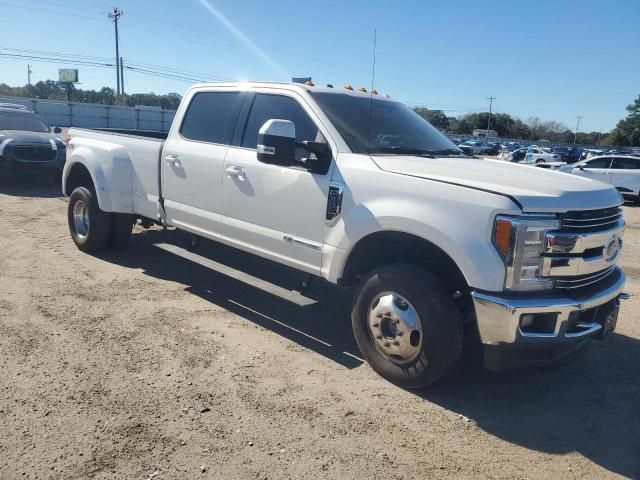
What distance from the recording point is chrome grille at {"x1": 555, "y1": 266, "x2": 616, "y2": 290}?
136 inches

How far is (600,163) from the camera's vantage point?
19.2m

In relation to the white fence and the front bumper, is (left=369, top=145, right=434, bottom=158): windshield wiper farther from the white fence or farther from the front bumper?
the white fence

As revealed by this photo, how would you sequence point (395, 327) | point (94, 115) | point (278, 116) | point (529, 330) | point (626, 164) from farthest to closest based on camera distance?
point (94, 115) → point (626, 164) → point (278, 116) → point (395, 327) → point (529, 330)

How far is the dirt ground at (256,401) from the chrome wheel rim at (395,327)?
277mm

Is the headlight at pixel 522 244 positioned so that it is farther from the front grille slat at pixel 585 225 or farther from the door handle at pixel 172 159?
the door handle at pixel 172 159

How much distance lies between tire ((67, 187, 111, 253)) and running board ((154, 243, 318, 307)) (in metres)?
1.39

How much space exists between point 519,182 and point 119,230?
16.3 feet

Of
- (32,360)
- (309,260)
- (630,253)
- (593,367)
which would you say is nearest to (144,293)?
(32,360)

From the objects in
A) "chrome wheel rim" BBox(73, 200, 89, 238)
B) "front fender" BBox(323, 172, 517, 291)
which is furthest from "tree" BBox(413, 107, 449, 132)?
"chrome wheel rim" BBox(73, 200, 89, 238)

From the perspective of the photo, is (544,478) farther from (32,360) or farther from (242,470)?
(32,360)

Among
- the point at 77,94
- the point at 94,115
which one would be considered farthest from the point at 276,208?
the point at 77,94

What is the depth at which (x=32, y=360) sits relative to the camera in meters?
4.04

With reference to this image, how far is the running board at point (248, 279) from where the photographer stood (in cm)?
430

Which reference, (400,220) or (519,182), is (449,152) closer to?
(519,182)
